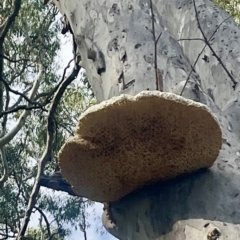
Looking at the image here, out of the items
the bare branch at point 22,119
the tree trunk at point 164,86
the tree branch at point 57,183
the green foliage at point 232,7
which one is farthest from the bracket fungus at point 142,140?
the green foliage at point 232,7

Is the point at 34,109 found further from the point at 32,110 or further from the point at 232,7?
the point at 232,7

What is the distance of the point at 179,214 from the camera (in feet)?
2.64

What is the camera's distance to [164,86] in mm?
966

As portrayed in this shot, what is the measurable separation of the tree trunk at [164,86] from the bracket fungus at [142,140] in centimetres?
3

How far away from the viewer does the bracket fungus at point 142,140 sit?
2.68ft

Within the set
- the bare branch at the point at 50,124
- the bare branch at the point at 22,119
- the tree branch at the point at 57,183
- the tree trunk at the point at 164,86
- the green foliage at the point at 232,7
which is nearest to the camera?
the tree trunk at the point at 164,86

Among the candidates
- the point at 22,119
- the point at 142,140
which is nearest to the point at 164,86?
the point at 142,140

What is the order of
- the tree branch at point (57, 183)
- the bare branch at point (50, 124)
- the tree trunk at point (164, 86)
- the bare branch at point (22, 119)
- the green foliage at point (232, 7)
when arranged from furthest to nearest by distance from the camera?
the green foliage at point (232, 7) < the bare branch at point (22, 119) < the bare branch at point (50, 124) < the tree branch at point (57, 183) < the tree trunk at point (164, 86)

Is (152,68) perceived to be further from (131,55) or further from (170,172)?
(170,172)

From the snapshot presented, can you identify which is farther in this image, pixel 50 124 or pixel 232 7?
pixel 232 7

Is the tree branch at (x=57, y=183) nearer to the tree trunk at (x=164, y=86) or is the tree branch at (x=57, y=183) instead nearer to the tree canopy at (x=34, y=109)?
the tree trunk at (x=164, y=86)

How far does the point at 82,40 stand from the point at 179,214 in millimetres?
568

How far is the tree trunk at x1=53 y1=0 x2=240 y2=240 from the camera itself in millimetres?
790

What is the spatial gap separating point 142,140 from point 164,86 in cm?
15
